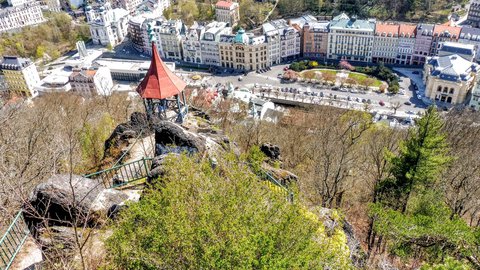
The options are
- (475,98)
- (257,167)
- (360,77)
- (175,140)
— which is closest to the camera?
(257,167)

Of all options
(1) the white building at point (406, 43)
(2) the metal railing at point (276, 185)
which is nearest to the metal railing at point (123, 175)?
(2) the metal railing at point (276, 185)

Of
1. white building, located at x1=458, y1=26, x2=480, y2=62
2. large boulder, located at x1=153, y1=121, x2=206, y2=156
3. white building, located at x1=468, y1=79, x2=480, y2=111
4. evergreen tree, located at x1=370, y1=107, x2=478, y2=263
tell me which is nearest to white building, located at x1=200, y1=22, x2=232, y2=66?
white building, located at x1=458, y1=26, x2=480, y2=62

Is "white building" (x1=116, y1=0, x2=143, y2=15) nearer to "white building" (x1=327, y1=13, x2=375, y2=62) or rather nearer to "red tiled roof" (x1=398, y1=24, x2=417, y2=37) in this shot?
"white building" (x1=327, y1=13, x2=375, y2=62)

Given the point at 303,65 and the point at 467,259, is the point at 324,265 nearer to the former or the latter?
the point at 467,259

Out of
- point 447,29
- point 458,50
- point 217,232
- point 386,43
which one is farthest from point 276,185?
point 447,29

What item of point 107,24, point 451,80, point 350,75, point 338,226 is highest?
point 338,226

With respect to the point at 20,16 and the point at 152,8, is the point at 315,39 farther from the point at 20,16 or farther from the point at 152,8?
the point at 20,16

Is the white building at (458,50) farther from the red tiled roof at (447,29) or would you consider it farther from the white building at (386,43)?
the white building at (386,43)
